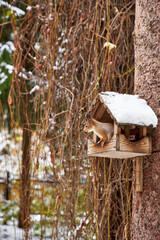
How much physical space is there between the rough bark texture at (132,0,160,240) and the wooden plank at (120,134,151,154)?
4cm

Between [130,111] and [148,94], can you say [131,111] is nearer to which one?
Answer: [130,111]

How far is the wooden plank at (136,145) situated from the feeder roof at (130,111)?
0.08 m

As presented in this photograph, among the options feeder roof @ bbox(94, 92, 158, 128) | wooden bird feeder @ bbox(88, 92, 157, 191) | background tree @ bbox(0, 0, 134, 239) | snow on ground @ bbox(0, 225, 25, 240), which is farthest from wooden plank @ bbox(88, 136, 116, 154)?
snow on ground @ bbox(0, 225, 25, 240)

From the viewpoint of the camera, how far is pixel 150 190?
4.83ft

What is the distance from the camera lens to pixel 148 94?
61.7 inches

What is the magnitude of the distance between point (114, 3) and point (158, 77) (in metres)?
1.45

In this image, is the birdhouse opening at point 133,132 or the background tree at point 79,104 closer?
the birdhouse opening at point 133,132

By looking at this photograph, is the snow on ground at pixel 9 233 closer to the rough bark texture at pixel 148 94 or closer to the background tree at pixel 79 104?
the background tree at pixel 79 104

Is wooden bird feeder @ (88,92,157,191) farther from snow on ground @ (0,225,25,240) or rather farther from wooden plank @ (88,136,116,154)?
snow on ground @ (0,225,25,240)

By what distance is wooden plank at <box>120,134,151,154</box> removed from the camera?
1.46 meters

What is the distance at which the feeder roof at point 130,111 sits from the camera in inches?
56.4

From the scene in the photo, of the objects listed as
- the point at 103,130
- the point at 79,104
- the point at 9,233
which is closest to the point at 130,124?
the point at 103,130

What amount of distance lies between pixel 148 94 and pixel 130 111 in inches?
6.9

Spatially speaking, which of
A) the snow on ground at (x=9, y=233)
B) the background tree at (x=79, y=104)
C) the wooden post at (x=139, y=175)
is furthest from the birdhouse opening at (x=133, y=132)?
the snow on ground at (x=9, y=233)
